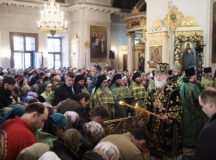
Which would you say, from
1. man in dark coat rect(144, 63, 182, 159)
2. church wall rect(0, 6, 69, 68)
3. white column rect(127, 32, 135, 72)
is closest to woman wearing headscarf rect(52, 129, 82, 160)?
man in dark coat rect(144, 63, 182, 159)

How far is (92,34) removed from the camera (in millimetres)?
20562

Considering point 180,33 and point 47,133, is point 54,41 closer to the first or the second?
point 180,33

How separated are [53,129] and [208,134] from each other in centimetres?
176

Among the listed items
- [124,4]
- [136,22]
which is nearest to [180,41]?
[136,22]

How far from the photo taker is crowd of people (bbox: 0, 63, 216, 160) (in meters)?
2.38

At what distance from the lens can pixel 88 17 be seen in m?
20.2

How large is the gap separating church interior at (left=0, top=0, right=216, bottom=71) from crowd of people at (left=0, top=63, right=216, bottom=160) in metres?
5.42

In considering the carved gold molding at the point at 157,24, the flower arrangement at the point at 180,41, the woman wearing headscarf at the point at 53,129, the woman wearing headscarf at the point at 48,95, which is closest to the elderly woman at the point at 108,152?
the woman wearing headscarf at the point at 53,129

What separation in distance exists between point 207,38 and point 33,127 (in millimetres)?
10928

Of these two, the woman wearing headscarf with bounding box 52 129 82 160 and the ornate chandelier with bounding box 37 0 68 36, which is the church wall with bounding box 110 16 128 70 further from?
the woman wearing headscarf with bounding box 52 129 82 160

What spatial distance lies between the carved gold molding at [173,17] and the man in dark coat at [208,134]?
10.4 meters

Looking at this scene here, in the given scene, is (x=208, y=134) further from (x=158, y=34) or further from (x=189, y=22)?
(x=158, y=34)

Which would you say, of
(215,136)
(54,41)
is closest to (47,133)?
(215,136)

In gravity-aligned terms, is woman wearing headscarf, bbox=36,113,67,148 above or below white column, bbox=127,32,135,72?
below
